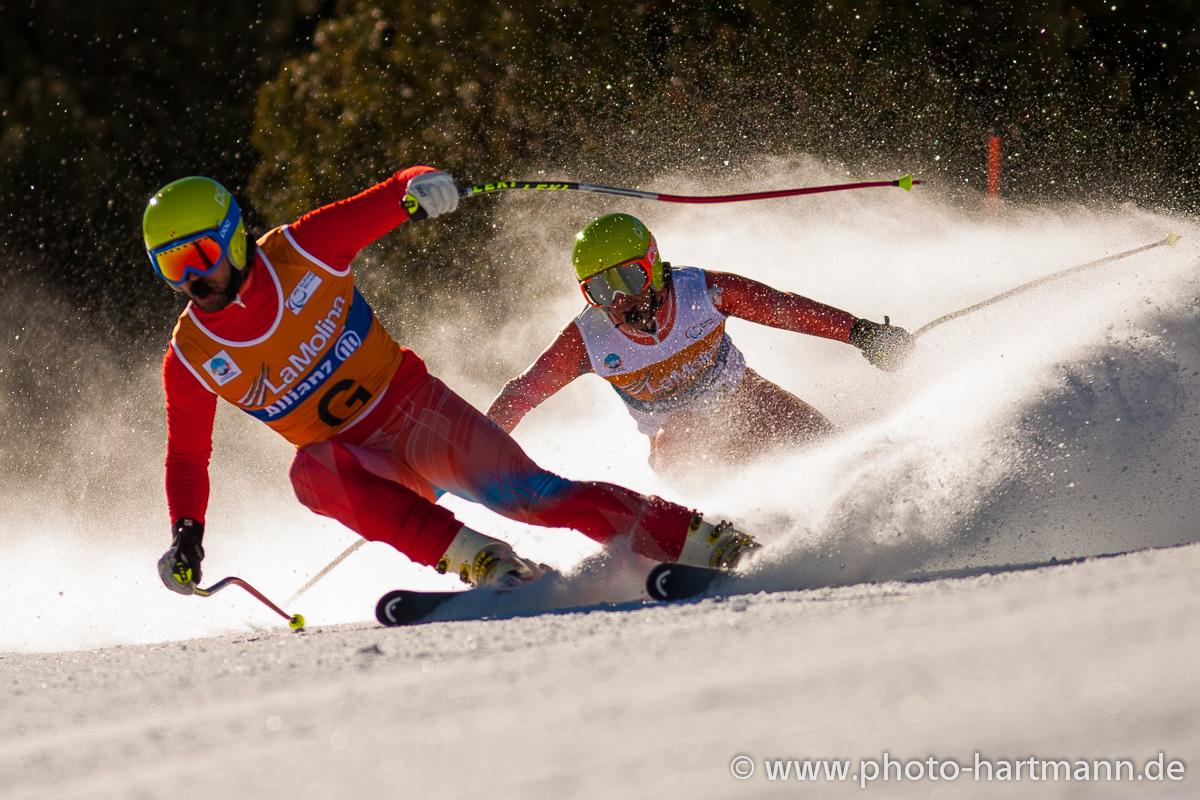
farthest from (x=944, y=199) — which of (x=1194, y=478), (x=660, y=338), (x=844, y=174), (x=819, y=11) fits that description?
(x=1194, y=478)

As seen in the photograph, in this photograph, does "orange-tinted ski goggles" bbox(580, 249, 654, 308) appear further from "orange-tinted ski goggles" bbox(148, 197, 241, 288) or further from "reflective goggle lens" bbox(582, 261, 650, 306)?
"orange-tinted ski goggles" bbox(148, 197, 241, 288)

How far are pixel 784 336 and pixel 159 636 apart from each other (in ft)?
12.2

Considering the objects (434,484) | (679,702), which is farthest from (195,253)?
(679,702)

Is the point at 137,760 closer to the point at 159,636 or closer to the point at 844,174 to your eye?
the point at 159,636

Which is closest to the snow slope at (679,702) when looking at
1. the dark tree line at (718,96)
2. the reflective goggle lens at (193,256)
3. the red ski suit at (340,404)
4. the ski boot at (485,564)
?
the ski boot at (485,564)

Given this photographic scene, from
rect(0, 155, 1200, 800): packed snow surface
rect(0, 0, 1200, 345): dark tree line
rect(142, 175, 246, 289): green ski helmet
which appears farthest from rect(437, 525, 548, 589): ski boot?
rect(0, 0, 1200, 345): dark tree line

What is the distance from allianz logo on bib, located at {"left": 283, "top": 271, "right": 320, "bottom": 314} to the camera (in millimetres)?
5020

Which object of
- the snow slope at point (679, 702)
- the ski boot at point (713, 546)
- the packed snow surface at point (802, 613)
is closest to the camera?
the snow slope at point (679, 702)

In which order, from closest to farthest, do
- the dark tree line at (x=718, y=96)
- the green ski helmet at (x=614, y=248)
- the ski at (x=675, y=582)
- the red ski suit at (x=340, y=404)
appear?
the ski at (x=675, y=582) → the red ski suit at (x=340, y=404) → the green ski helmet at (x=614, y=248) → the dark tree line at (x=718, y=96)

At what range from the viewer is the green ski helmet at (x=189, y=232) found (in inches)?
189

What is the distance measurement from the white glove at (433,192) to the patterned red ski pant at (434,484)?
69cm

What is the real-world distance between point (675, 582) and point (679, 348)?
5.75 ft

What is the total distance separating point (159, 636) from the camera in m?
6.18

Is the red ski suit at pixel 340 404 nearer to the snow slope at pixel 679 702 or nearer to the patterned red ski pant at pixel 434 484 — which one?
the patterned red ski pant at pixel 434 484
